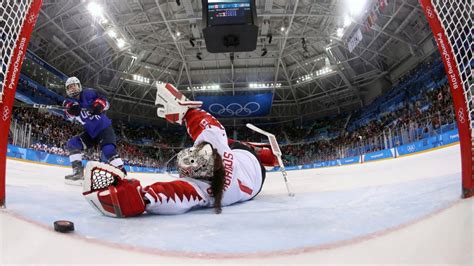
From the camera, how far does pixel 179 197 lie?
1821 millimetres

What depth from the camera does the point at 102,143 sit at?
3375 mm

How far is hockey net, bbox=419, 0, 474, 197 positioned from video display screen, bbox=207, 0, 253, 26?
4.82 metres

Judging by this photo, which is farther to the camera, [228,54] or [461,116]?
[228,54]

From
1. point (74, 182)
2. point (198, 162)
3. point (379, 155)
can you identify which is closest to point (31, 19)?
point (198, 162)

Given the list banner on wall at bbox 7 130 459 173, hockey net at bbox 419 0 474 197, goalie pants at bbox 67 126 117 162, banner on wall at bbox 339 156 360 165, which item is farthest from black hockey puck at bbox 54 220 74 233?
banner on wall at bbox 339 156 360 165

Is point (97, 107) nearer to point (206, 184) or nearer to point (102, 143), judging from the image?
point (102, 143)

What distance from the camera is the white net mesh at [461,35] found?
1.45m

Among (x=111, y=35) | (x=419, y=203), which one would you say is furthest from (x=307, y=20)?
(x=419, y=203)

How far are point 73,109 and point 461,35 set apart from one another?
3.28 metres

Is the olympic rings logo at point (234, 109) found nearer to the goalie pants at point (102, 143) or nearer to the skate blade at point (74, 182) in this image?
the goalie pants at point (102, 143)

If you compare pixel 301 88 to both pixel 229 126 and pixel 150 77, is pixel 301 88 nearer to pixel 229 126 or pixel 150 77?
pixel 229 126

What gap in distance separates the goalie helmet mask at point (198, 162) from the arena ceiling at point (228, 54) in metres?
11.0

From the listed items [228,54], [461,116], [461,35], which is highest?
[228,54]

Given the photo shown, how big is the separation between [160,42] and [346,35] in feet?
27.8
